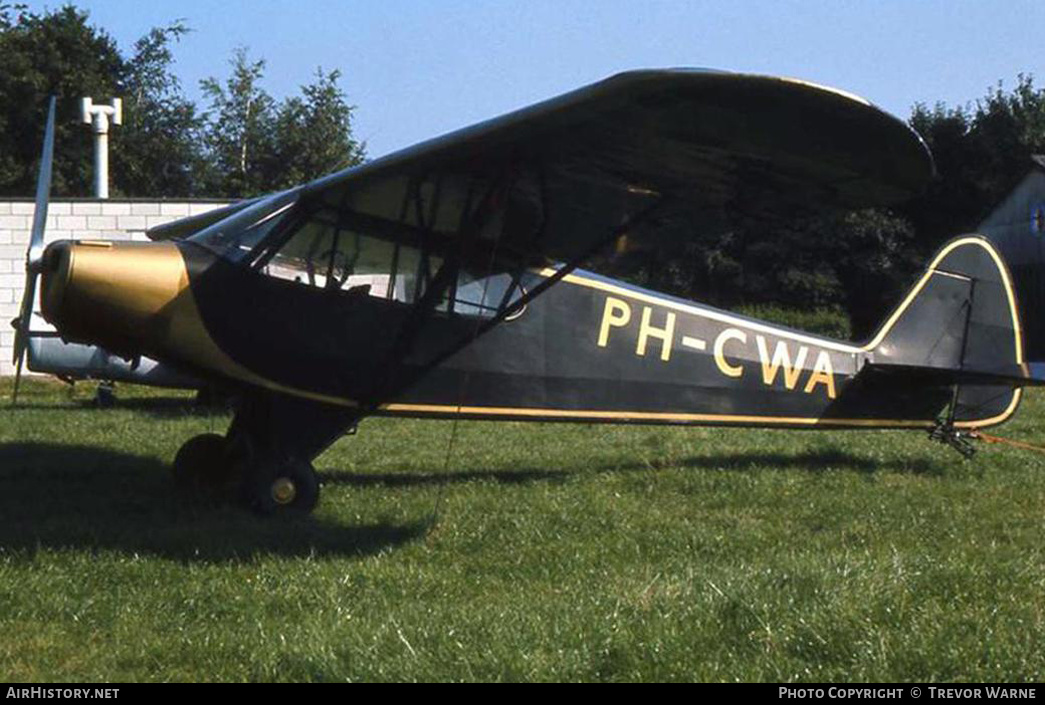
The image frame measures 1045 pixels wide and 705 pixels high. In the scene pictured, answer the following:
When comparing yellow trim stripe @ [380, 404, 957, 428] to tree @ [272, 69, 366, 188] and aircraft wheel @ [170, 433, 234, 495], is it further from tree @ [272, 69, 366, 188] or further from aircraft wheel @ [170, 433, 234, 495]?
tree @ [272, 69, 366, 188]

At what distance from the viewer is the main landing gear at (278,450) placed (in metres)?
7.62

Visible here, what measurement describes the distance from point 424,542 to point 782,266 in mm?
31131

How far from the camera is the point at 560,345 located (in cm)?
885

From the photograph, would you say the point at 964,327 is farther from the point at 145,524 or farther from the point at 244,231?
the point at 145,524

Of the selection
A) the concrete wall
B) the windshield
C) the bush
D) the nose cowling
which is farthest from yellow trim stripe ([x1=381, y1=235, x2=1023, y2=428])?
the bush

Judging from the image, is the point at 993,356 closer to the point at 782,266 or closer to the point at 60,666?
the point at 60,666

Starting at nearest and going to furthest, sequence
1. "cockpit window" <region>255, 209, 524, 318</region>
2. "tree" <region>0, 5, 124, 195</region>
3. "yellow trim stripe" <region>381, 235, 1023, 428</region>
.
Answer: "cockpit window" <region>255, 209, 524, 318</region> → "yellow trim stripe" <region>381, 235, 1023, 428</region> → "tree" <region>0, 5, 124, 195</region>

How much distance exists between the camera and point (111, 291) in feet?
22.5

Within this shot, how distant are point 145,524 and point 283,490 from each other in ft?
2.73

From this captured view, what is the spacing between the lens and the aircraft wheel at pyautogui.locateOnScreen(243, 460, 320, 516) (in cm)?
759

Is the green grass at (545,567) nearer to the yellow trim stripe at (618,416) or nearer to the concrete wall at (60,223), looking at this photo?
the yellow trim stripe at (618,416)

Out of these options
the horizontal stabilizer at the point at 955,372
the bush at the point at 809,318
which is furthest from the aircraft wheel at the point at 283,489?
the bush at the point at 809,318

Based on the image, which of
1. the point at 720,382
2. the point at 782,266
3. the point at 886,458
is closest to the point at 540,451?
the point at 720,382

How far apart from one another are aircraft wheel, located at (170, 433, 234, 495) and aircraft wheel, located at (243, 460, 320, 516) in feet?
2.75
